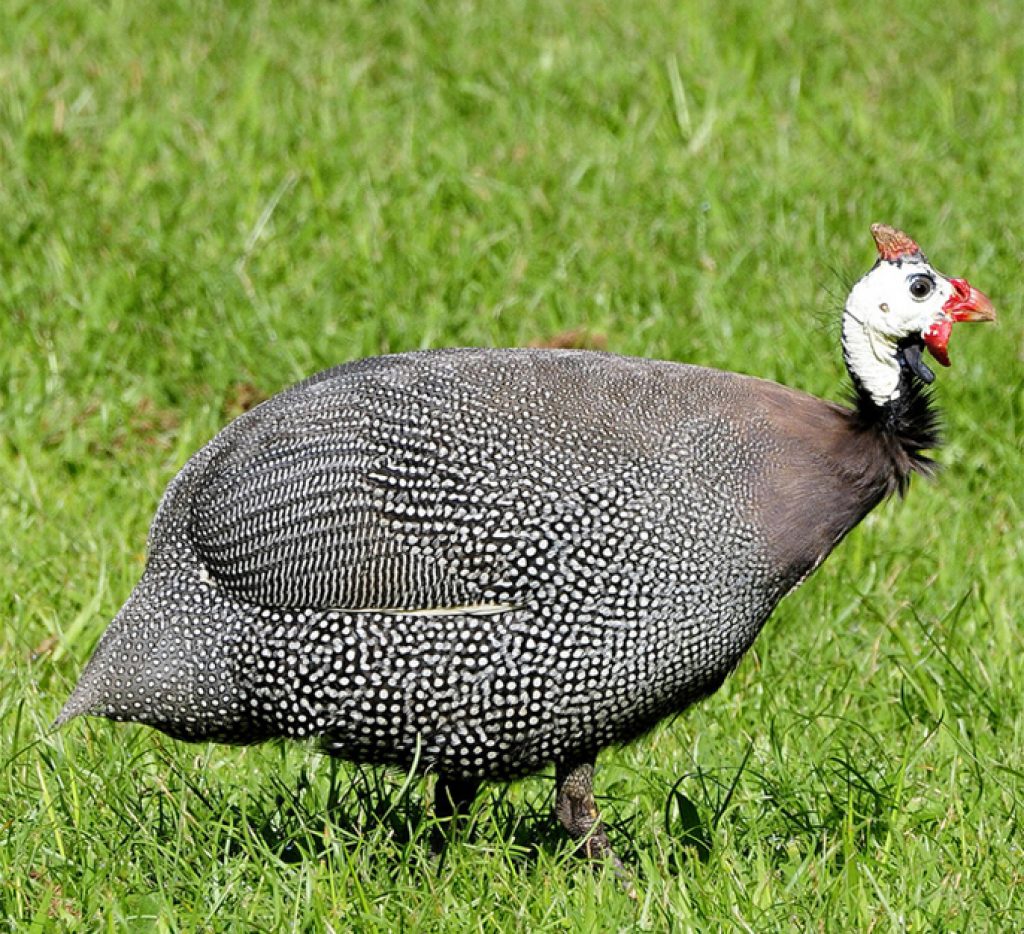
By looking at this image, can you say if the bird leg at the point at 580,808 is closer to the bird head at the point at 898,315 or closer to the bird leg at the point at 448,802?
the bird leg at the point at 448,802

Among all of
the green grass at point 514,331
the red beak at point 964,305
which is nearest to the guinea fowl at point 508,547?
the red beak at point 964,305

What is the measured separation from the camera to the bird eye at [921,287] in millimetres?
3449

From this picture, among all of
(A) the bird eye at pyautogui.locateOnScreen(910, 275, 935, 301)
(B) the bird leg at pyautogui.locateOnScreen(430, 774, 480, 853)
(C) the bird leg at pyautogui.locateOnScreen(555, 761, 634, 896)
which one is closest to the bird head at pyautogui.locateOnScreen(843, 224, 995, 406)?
(A) the bird eye at pyautogui.locateOnScreen(910, 275, 935, 301)

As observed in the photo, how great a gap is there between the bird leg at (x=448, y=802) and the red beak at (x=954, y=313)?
121cm

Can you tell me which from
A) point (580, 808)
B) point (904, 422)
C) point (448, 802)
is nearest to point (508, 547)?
point (580, 808)

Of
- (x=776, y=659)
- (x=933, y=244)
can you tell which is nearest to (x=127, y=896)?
(x=776, y=659)

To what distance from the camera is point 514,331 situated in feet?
18.6

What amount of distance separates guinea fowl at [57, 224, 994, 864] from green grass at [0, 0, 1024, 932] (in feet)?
0.65

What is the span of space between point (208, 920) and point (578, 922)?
2.05ft

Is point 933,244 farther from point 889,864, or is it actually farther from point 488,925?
point 488,925

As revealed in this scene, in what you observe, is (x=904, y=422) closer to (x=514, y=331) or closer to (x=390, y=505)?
(x=390, y=505)

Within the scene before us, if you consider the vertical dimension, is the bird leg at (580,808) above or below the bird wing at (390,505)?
below

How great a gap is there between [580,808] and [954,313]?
1.18 metres

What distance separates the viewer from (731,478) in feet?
11.1
